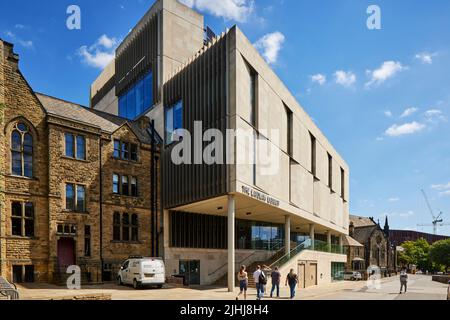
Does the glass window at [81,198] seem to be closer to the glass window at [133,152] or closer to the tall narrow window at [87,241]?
the tall narrow window at [87,241]

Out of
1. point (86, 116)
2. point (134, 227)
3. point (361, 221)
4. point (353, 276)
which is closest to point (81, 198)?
point (134, 227)

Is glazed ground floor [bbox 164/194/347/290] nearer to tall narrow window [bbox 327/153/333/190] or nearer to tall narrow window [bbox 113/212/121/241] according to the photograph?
tall narrow window [bbox 113/212/121/241]

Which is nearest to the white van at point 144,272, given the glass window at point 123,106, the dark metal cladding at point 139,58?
the dark metal cladding at point 139,58

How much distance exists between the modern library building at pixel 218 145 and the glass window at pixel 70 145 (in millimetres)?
7520

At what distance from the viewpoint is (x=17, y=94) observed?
84.7 ft

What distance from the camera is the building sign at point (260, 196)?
28180 millimetres

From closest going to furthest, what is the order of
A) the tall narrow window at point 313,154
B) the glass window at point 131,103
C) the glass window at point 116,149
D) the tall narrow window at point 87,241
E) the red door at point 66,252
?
the red door at point 66,252
the tall narrow window at point 87,241
the glass window at point 116,149
the glass window at point 131,103
the tall narrow window at point 313,154

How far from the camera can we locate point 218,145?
92.4ft

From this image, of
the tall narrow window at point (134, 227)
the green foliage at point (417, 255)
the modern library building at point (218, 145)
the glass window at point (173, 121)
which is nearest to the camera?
the modern library building at point (218, 145)

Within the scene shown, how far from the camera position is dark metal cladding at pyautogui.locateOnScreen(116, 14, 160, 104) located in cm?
3600

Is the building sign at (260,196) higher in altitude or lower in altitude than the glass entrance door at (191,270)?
higher
